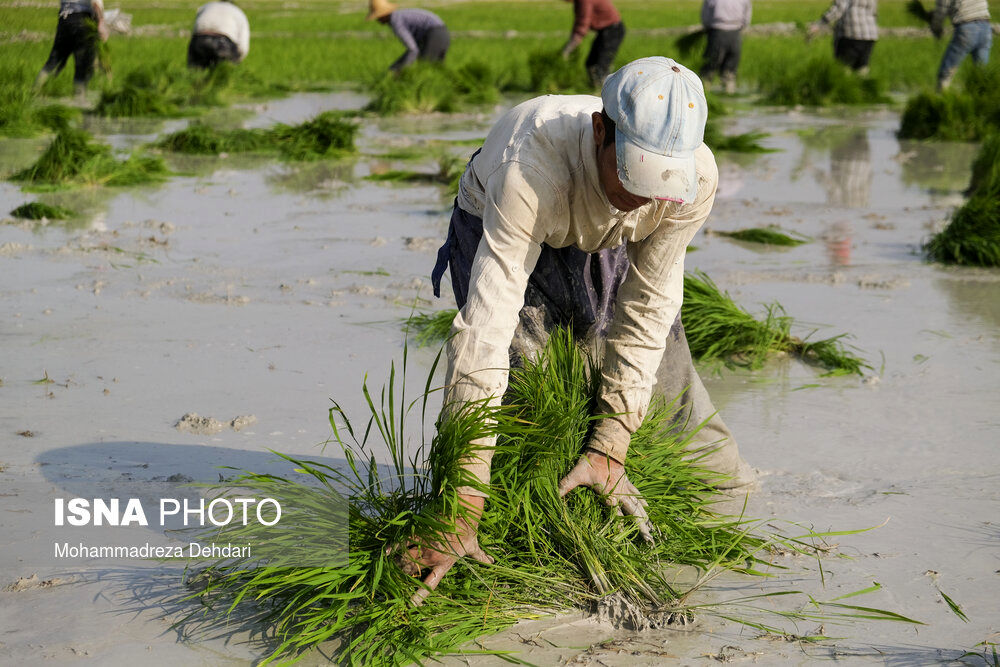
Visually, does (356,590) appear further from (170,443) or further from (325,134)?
(325,134)

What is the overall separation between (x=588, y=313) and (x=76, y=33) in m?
9.01

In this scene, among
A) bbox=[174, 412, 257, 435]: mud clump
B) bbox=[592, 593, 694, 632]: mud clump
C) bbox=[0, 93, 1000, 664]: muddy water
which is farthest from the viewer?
bbox=[174, 412, 257, 435]: mud clump

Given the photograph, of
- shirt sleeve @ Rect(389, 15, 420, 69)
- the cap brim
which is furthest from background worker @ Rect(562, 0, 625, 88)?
the cap brim

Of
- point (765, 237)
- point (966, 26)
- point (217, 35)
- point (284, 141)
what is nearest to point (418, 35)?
point (217, 35)

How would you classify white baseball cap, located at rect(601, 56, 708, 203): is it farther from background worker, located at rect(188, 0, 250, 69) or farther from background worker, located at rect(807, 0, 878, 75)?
background worker, located at rect(807, 0, 878, 75)

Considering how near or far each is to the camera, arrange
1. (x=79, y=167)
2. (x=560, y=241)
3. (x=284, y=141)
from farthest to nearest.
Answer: (x=284, y=141) → (x=79, y=167) → (x=560, y=241)

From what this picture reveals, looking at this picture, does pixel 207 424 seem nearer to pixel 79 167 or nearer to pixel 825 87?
pixel 79 167

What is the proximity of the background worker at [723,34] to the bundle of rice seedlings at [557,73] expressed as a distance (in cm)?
157

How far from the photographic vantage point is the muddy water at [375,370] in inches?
102

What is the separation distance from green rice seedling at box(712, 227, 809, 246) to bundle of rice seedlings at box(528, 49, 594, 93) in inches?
274

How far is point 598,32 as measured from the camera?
1326cm

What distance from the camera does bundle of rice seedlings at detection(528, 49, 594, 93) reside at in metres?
13.3

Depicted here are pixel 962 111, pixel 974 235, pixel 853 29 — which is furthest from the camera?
pixel 853 29

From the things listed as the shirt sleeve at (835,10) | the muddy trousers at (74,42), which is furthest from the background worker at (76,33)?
the shirt sleeve at (835,10)
